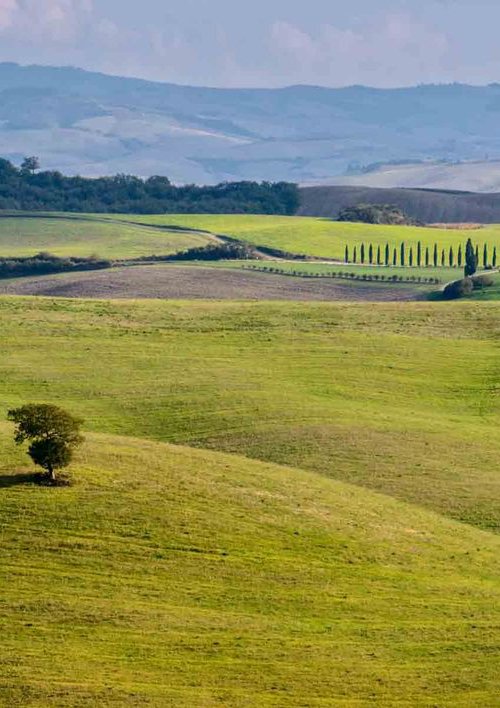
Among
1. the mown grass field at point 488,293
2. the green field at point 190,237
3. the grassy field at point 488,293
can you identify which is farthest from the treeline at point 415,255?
the grassy field at point 488,293

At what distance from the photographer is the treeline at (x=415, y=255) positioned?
163 metres

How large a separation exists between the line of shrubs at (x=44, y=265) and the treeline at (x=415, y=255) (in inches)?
1093

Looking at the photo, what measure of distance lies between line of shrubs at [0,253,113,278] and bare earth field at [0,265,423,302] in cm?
419

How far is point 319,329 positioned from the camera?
288 feet

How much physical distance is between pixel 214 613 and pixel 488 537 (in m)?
12.7

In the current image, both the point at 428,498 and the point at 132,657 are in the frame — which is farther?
the point at 428,498

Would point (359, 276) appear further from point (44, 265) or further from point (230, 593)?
point (230, 593)

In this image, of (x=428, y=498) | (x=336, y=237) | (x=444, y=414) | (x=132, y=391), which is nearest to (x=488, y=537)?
(x=428, y=498)

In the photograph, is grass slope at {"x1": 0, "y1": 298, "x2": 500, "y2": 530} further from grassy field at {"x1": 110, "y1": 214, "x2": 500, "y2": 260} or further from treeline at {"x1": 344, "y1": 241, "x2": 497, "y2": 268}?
grassy field at {"x1": 110, "y1": 214, "x2": 500, "y2": 260}

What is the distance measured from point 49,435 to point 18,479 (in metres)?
1.64

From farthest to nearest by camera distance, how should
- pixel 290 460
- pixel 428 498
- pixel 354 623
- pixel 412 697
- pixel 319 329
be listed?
pixel 319 329 → pixel 290 460 → pixel 428 498 → pixel 354 623 → pixel 412 697

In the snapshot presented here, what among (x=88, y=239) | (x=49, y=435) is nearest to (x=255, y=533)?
(x=49, y=435)

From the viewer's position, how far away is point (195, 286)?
138 m

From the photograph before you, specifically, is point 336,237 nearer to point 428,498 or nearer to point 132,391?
point 132,391
